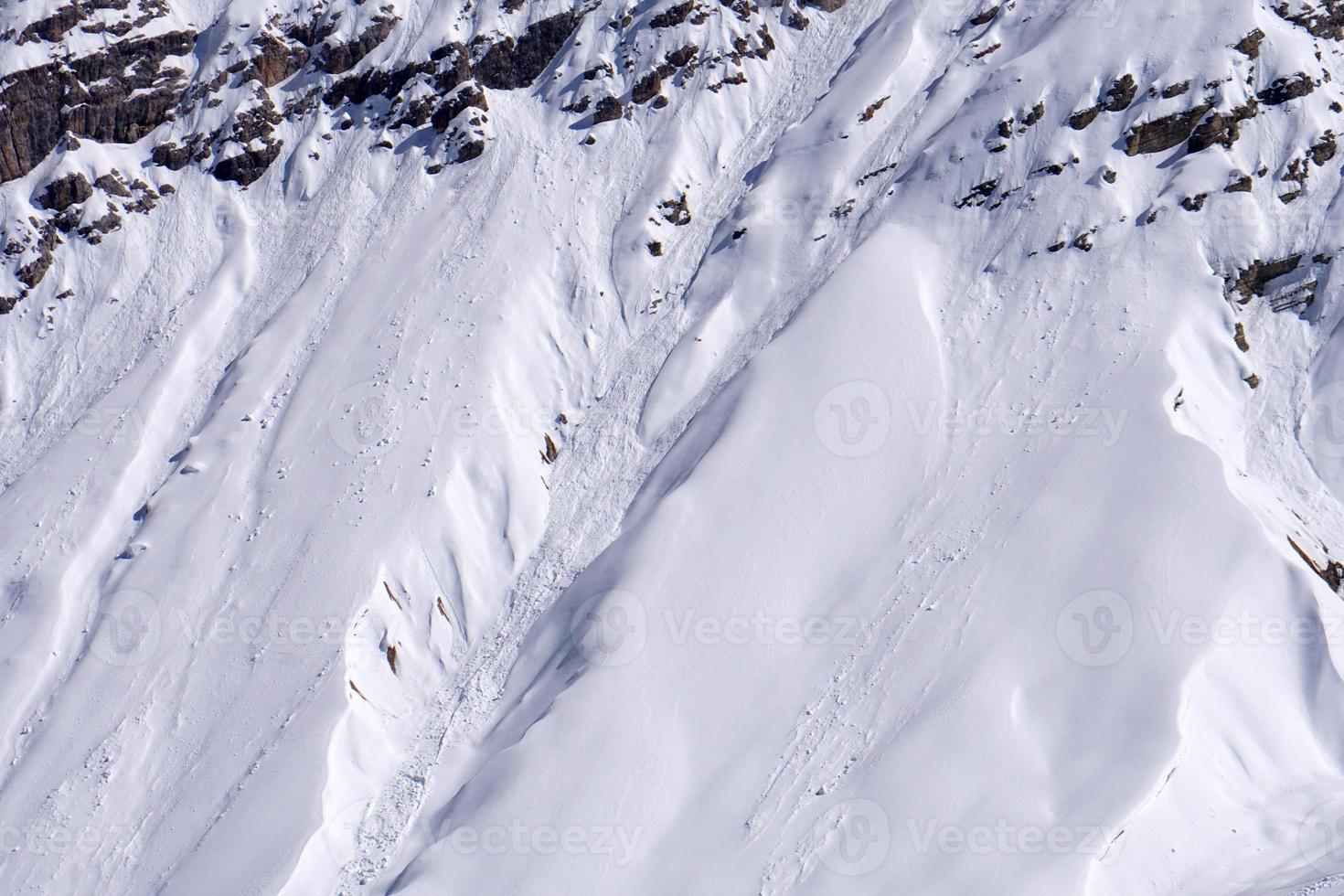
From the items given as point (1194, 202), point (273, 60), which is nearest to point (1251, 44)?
point (1194, 202)

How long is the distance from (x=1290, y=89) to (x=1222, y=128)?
8.99 feet

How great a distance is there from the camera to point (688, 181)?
155 feet

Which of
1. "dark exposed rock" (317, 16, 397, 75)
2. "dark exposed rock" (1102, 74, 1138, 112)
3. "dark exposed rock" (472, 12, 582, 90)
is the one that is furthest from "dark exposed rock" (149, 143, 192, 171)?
"dark exposed rock" (1102, 74, 1138, 112)

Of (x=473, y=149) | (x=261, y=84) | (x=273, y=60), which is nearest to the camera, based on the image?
(x=473, y=149)

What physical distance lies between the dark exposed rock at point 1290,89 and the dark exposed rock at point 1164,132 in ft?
6.83

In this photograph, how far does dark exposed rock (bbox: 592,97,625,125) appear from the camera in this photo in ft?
161

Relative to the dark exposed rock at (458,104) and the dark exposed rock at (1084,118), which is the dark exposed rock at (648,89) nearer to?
the dark exposed rock at (458,104)

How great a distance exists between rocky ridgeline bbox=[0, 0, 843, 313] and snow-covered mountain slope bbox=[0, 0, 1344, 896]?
Result: 24cm

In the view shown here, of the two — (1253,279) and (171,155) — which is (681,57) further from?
(1253,279)

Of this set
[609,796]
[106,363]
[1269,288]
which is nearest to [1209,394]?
[1269,288]

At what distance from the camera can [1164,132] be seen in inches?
1597

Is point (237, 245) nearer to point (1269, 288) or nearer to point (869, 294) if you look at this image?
point (869, 294)

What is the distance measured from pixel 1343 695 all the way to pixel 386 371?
3121 centimetres

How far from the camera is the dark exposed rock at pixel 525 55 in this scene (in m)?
51.2
